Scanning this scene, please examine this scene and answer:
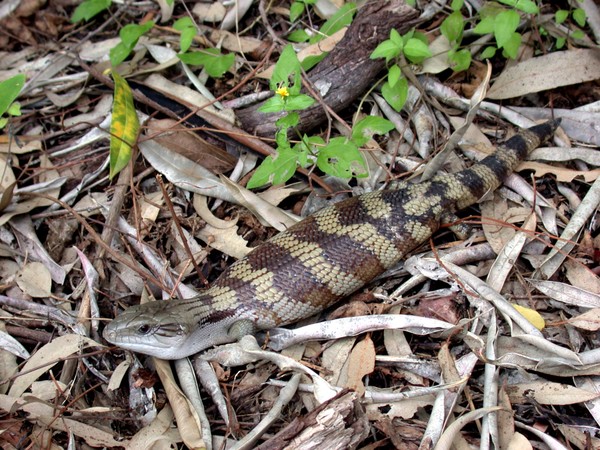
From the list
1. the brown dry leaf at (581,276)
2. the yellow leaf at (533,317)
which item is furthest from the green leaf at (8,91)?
the brown dry leaf at (581,276)

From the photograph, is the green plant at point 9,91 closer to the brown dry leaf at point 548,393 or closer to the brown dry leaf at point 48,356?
the brown dry leaf at point 48,356

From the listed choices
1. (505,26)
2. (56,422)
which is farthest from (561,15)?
(56,422)

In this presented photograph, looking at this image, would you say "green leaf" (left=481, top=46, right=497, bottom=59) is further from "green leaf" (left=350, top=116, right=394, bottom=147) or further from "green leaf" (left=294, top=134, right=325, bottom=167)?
"green leaf" (left=294, top=134, right=325, bottom=167)

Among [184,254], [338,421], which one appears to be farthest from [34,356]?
[338,421]

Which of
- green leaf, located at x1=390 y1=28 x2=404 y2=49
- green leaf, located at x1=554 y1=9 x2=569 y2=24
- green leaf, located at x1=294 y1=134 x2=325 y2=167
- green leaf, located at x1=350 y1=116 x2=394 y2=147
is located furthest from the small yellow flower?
green leaf, located at x1=554 y1=9 x2=569 y2=24

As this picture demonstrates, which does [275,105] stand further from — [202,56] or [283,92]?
[202,56]

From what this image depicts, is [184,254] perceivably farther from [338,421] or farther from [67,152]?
[338,421]
